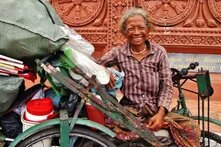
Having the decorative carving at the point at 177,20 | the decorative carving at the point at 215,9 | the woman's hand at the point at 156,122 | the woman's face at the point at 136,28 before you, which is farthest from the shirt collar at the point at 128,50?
the decorative carving at the point at 215,9

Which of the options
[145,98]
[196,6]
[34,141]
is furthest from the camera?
[196,6]

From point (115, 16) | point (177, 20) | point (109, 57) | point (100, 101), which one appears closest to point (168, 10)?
point (177, 20)

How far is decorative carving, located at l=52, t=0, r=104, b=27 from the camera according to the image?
6.51 meters

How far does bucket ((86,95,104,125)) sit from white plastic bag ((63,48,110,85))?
0.46 feet

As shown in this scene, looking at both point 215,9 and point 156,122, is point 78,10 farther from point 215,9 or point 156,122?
point 156,122

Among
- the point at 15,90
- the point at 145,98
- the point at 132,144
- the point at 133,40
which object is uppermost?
the point at 133,40

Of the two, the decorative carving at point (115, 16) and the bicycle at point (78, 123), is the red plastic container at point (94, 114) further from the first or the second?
the decorative carving at point (115, 16)

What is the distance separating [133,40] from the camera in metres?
3.22

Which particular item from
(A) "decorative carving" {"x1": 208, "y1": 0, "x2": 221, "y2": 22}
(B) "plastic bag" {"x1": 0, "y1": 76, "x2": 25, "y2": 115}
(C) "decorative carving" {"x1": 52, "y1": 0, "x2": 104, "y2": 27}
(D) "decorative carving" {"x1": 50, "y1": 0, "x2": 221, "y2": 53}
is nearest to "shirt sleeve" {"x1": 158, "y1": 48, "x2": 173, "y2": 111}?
(B) "plastic bag" {"x1": 0, "y1": 76, "x2": 25, "y2": 115}

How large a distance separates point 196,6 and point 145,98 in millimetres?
3406

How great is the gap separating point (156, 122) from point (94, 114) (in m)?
0.46

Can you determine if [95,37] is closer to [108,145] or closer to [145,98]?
[145,98]

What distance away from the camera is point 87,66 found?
2.96m

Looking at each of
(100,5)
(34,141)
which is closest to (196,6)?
(100,5)
